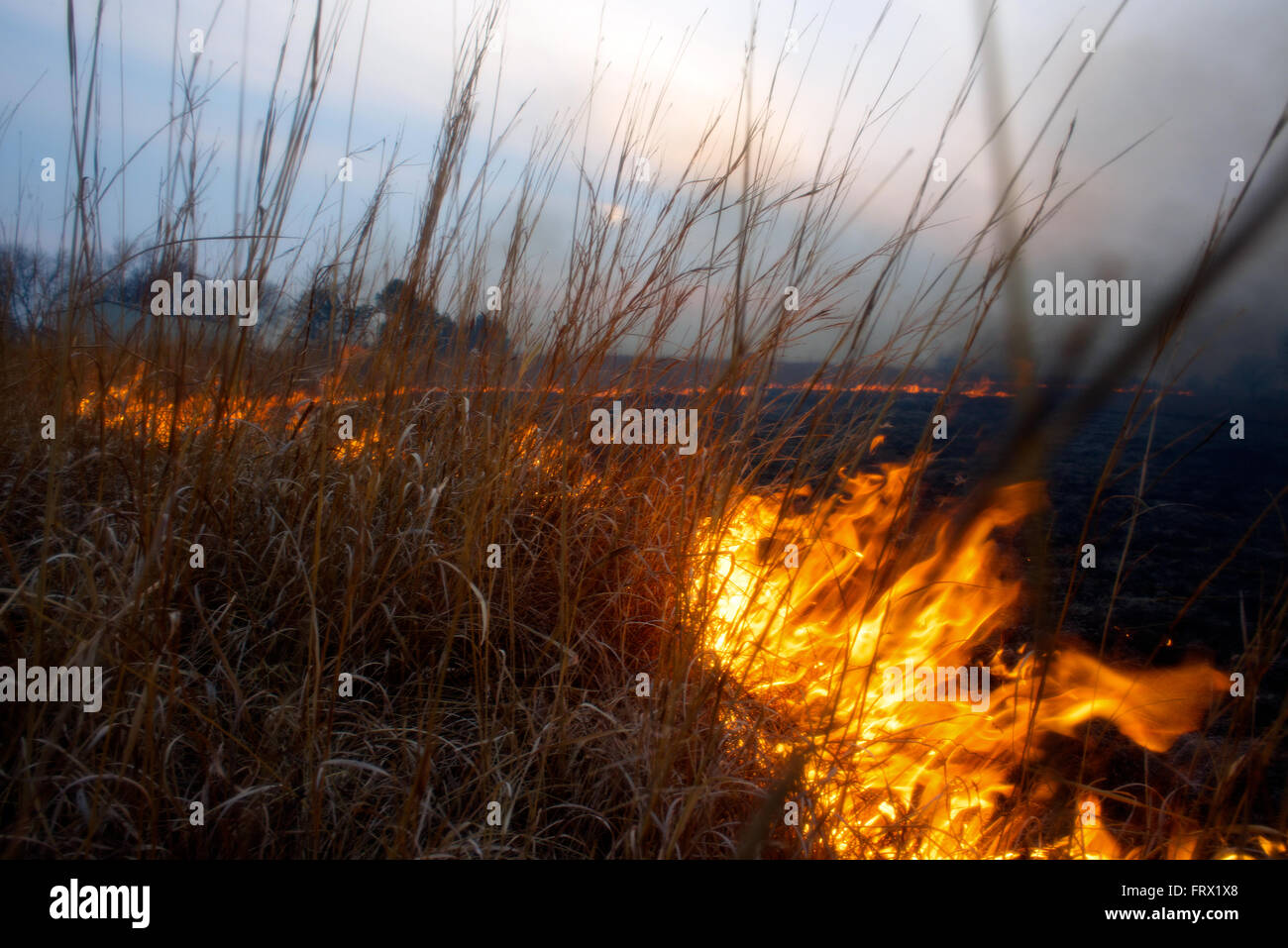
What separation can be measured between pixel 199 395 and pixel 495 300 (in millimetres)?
820

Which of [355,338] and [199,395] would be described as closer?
[199,395]

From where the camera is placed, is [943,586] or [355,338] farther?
[355,338]

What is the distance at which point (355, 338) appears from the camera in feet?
6.17
